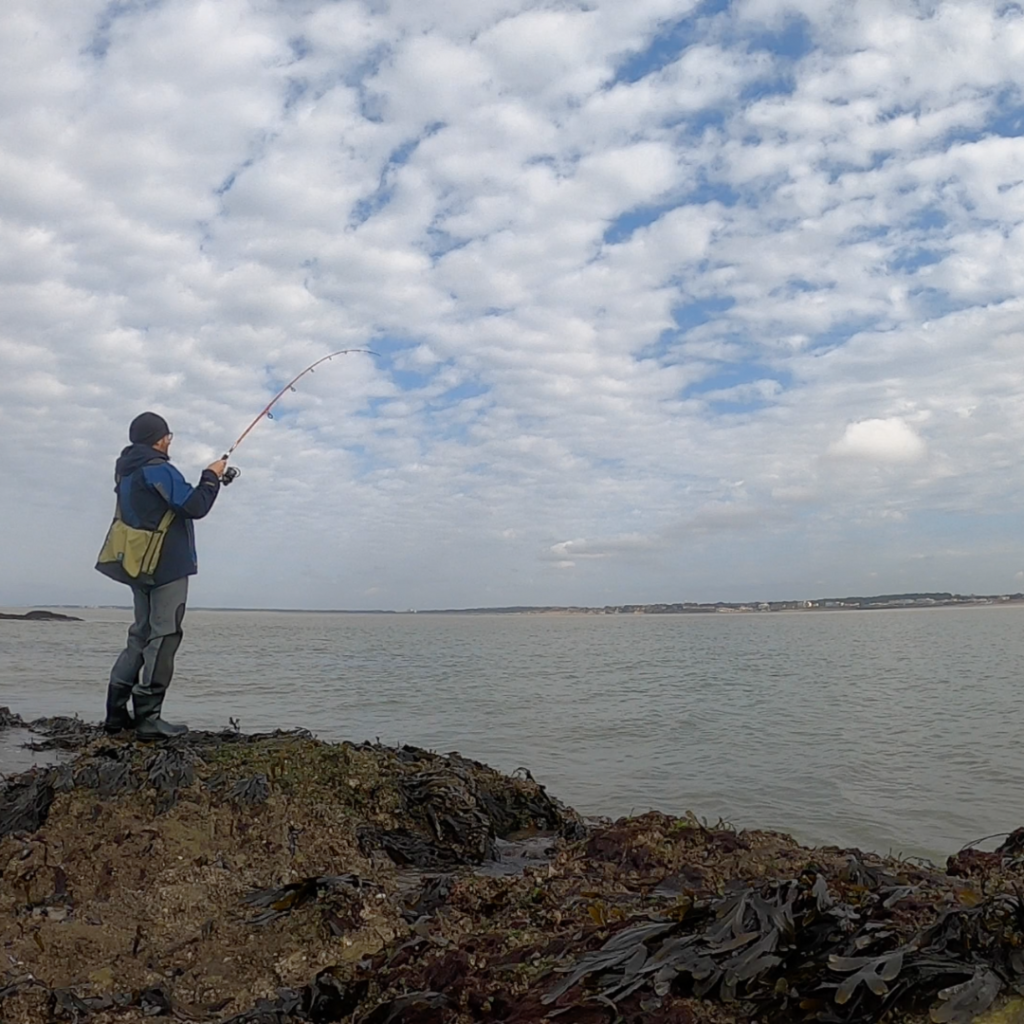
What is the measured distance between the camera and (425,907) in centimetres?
339

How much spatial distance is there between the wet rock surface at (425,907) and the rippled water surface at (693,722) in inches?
87.8

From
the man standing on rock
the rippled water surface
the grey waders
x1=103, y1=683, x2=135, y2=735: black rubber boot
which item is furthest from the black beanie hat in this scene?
the rippled water surface

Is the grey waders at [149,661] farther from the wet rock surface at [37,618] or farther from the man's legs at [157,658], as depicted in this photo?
the wet rock surface at [37,618]

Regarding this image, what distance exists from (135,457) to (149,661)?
1.38 m

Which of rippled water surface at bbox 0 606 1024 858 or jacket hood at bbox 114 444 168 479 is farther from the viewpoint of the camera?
rippled water surface at bbox 0 606 1024 858

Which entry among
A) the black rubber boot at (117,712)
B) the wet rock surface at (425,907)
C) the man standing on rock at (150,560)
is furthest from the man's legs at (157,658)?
the wet rock surface at (425,907)

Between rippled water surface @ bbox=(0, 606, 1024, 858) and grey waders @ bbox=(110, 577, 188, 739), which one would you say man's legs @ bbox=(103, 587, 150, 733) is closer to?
grey waders @ bbox=(110, 577, 188, 739)

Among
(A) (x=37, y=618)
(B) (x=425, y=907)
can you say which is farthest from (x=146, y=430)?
(A) (x=37, y=618)

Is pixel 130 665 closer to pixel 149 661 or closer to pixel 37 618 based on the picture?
pixel 149 661

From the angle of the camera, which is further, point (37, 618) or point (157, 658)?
point (37, 618)

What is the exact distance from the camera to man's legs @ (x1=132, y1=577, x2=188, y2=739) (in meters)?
5.93

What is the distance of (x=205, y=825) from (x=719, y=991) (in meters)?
2.80

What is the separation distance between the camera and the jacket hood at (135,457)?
607 cm

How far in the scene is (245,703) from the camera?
41.1 ft
